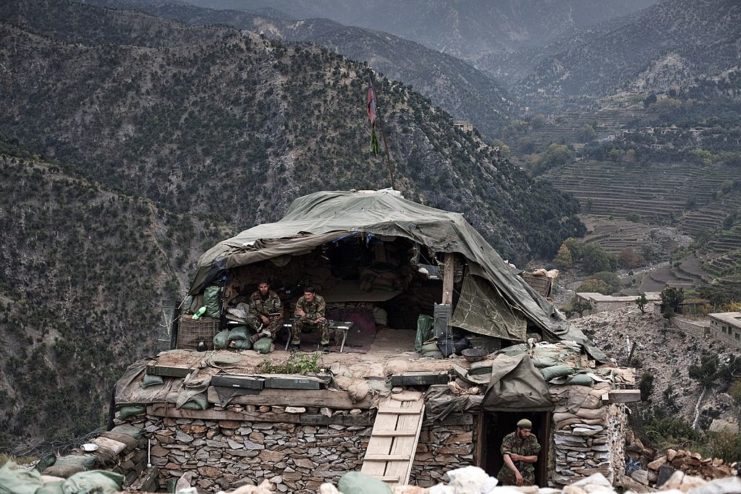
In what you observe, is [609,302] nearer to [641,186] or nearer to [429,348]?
[429,348]

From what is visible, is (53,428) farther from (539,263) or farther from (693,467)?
(539,263)

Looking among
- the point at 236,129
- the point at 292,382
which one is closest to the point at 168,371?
the point at 292,382

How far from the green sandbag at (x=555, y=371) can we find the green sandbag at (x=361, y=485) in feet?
14.8

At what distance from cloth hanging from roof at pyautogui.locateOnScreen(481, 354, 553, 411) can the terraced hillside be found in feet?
271

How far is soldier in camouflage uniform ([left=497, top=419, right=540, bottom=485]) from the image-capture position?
9961 millimetres

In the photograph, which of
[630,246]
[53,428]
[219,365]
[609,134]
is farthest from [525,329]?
[609,134]

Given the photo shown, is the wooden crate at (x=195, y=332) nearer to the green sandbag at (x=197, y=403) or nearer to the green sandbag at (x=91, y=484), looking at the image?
the green sandbag at (x=197, y=403)

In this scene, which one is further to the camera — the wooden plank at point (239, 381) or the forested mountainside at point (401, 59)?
the forested mountainside at point (401, 59)

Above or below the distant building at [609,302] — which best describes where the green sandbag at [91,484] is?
above

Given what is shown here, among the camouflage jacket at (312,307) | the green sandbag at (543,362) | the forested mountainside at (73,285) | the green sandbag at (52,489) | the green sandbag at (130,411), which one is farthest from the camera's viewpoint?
the forested mountainside at (73,285)

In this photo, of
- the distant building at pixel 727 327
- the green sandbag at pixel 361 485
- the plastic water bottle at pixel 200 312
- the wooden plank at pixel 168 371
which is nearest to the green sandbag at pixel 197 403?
the wooden plank at pixel 168 371

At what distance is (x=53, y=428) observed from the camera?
3269 centimetres

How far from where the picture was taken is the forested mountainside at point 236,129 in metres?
59.3

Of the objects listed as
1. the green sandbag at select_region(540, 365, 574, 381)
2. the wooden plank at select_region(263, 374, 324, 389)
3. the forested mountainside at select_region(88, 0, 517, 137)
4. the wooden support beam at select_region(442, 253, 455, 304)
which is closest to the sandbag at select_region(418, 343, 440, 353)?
the wooden support beam at select_region(442, 253, 455, 304)
